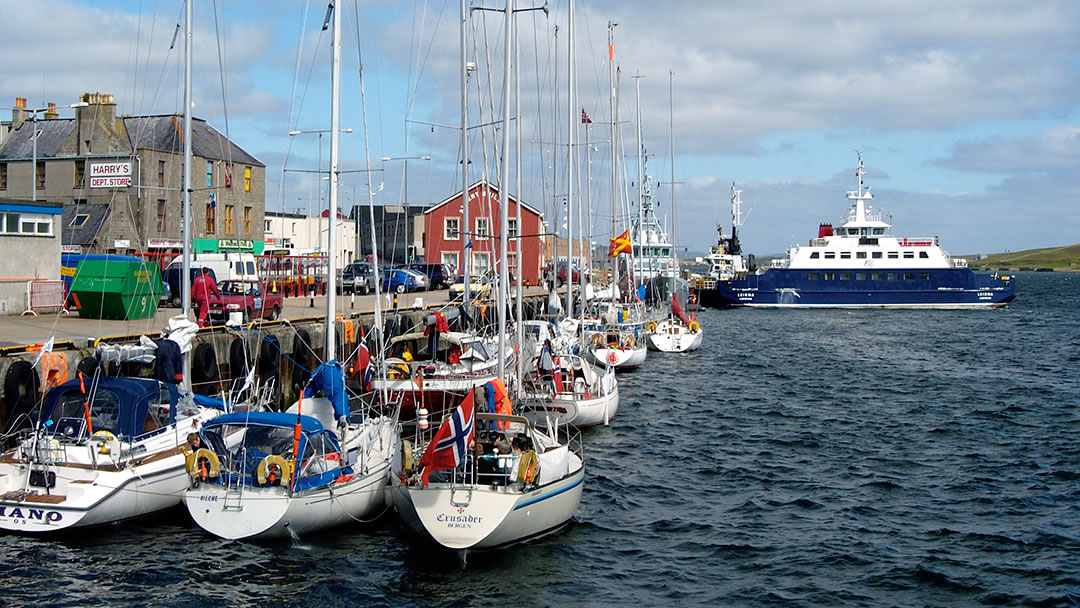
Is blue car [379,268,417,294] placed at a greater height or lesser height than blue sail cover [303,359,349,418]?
greater

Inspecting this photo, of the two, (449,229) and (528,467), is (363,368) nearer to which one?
(528,467)

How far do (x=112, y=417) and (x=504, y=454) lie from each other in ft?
22.1

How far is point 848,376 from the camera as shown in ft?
127

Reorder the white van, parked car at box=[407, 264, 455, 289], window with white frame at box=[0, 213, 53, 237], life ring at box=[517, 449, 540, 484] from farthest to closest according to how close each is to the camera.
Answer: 1. parked car at box=[407, 264, 455, 289]
2. the white van
3. window with white frame at box=[0, 213, 53, 237]
4. life ring at box=[517, 449, 540, 484]

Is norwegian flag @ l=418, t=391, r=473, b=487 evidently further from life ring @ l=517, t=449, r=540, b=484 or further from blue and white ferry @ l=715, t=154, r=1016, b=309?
blue and white ferry @ l=715, t=154, r=1016, b=309

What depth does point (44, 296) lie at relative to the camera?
94.8 feet

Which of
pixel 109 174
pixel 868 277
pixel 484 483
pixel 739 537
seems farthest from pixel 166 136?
pixel 868 277

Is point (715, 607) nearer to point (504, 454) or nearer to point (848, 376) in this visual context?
point (504, 454)

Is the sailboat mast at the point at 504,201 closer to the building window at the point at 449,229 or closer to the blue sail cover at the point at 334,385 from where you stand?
the blue sail cover at the point at 334,385

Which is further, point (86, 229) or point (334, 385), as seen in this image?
point (86, 229)

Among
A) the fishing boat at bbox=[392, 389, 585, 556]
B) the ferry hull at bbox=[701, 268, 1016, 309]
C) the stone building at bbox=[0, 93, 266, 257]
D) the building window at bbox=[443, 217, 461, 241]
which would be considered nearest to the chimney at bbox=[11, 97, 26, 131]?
the stone building at bbox=[0, 93, 266, 257]

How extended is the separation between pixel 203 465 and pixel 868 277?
76.5m

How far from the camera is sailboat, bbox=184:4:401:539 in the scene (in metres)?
14.1

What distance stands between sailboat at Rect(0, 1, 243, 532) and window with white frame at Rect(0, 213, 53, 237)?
1411 centimetres
